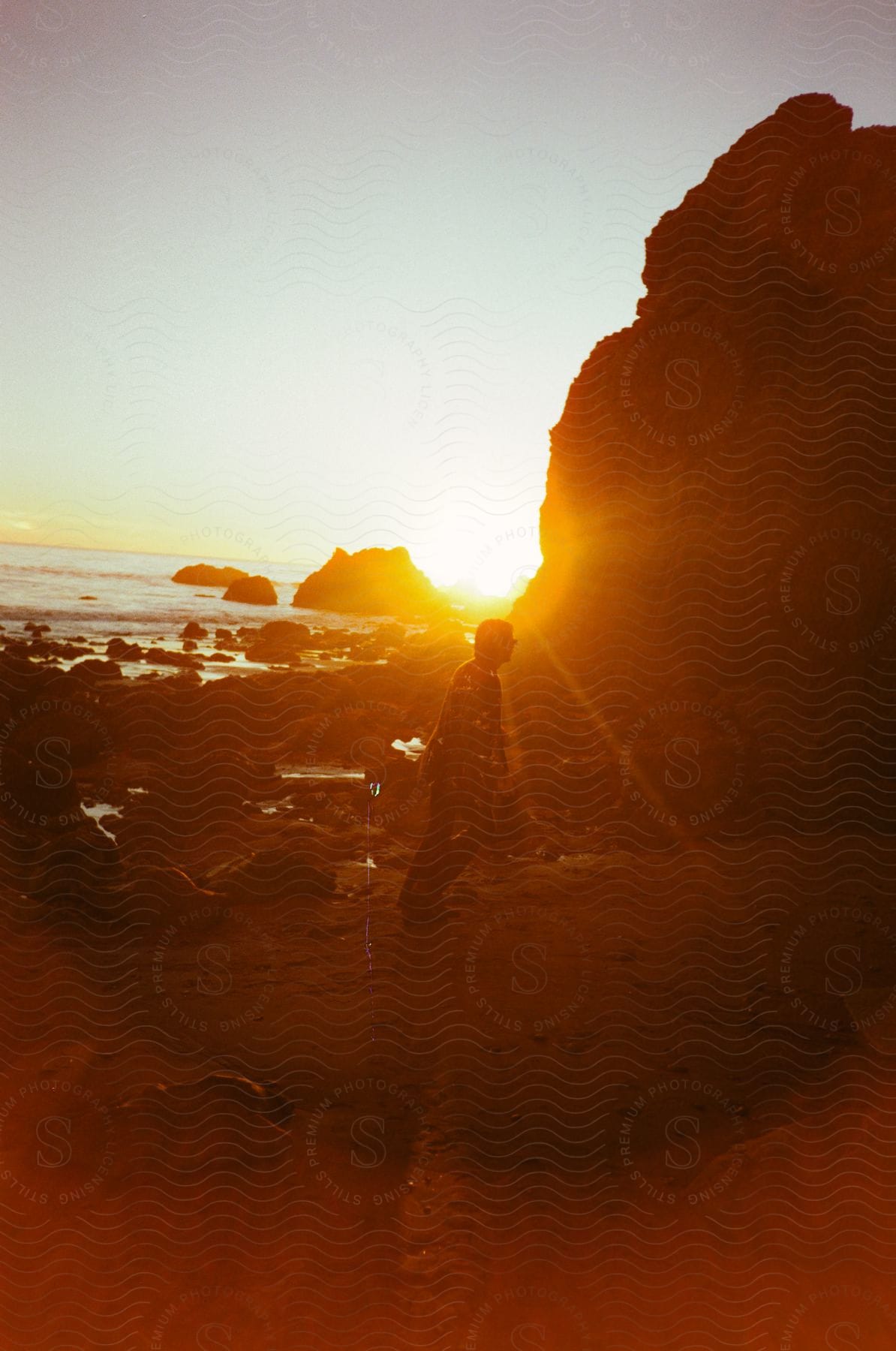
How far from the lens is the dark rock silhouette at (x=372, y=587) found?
4791 centimetres

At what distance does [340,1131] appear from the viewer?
15.7 feet

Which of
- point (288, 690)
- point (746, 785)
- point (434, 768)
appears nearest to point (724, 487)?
point (746, 785)

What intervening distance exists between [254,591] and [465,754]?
176ft

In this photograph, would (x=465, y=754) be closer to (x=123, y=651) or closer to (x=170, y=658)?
(x=170, y=658)

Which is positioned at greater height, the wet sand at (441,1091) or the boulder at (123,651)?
the boulder at (123,651)

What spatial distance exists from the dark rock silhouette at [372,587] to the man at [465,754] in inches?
1478

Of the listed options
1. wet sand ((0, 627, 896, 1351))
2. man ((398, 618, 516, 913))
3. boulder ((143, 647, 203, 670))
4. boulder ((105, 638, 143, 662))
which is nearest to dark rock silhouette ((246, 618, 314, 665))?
boulder ((143, 647, 203, 670))

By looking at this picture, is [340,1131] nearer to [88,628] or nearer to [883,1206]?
[883,1206]

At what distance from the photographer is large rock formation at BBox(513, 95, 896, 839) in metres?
10.2

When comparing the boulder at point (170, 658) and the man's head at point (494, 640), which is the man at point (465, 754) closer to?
the man's head at point (494, 640)

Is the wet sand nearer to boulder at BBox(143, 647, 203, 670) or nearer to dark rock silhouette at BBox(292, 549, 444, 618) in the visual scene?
boulder at BBox(143, 647, 203, 670)

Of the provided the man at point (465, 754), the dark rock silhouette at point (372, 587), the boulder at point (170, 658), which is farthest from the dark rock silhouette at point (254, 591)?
the man at point (465, 754)

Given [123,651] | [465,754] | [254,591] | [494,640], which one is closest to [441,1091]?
[465,754]

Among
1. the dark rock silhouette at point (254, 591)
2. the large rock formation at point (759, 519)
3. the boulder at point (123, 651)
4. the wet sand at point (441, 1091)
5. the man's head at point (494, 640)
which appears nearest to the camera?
the wet sand at point (441, 1091)
